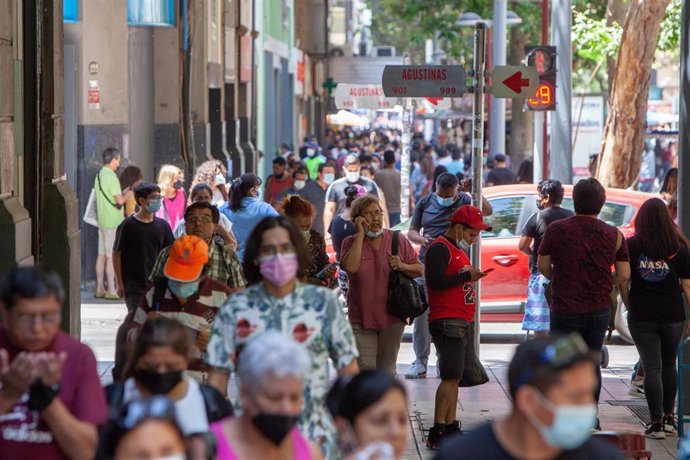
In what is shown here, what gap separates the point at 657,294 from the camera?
994 centimetres

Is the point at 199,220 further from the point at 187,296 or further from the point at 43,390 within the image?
the point at 43,390

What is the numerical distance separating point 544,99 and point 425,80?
766cm

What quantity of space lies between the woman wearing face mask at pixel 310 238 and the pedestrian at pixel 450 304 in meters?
0.79

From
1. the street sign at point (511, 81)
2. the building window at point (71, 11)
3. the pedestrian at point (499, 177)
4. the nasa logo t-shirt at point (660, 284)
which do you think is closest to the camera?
the nasa logo t-shirt at point (660, 284)

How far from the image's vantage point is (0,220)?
10281 mm

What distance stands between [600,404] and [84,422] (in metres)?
7.22

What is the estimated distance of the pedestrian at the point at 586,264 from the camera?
31.8 feet

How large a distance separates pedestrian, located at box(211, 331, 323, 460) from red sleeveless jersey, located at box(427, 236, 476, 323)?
5.10 metres

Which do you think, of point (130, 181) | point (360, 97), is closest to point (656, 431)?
point (130, 181)

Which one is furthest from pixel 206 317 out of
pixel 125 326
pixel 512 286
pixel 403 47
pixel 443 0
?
pixel 403 47

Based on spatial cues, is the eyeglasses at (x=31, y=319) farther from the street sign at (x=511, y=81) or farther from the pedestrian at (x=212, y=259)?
the street sign at (x=511, y=81)

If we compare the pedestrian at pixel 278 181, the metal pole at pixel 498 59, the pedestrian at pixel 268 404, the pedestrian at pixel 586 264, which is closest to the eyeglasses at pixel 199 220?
the pedestrian at pixel 586 264

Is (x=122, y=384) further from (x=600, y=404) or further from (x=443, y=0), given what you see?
(x=443, y=0)

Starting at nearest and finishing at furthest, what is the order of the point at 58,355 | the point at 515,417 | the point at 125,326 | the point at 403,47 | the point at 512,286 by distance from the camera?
the point at 515,417
the point at 58,355
the point at 125,326
the point at 512,286
the point at 403,47
